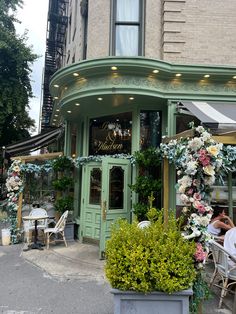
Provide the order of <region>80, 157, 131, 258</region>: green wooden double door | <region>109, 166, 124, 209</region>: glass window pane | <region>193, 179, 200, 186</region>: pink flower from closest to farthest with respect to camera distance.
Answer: <region>193, 179, 200, 186</region>: pink flower
<region>80, 157, 131, 258</region>: green wooden double door
<region>109, 166, 124, 209</region>: glass window pane

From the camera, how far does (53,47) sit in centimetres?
1966

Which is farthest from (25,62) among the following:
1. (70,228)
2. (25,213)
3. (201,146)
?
(201,146)

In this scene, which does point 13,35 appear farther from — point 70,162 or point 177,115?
point 177,115

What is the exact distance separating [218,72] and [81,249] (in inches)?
233

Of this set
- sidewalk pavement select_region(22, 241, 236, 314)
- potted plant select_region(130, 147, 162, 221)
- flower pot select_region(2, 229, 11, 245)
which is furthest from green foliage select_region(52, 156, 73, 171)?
potted plant select_region(130, 147, 162, 221)

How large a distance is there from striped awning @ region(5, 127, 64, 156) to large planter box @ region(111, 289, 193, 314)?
845cm

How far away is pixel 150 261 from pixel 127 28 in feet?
22.5

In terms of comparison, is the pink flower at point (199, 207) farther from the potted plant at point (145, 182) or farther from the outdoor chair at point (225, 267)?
the potted plant at point (145, 182)

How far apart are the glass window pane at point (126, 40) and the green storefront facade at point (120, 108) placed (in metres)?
1.41

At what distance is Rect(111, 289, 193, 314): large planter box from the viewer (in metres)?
3.36

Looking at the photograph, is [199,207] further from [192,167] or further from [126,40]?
[126,40]

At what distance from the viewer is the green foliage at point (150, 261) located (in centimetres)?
332

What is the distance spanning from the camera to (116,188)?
7625mm

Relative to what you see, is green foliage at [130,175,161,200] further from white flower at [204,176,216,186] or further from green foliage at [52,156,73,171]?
white flower at [204,176,216,186]
